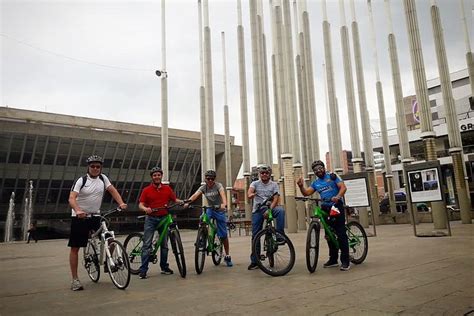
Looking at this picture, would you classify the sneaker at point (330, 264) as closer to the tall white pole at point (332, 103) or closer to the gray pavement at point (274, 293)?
the gray pavement at point (274, 293)

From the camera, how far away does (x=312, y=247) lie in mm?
6160

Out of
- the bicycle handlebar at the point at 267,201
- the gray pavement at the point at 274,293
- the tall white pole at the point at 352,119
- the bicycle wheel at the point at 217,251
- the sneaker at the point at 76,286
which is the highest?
the tall white pole at the point at 352,119

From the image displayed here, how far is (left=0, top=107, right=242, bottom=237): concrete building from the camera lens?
33.8m

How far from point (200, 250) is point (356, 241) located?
2.97m

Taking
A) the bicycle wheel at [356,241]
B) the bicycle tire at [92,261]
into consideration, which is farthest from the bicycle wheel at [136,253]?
the bicycle wheel at [356,241]

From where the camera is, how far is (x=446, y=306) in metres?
3.64

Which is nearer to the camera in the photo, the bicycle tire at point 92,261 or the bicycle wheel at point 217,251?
the bicycle tire at point 92,261

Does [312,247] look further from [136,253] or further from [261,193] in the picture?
[136,253]

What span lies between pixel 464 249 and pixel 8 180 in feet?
123

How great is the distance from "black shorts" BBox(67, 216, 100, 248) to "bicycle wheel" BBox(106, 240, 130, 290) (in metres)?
0.48

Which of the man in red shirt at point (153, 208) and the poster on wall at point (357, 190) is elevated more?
the poster on wall at point (357, 190)

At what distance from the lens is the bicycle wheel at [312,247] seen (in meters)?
6.00

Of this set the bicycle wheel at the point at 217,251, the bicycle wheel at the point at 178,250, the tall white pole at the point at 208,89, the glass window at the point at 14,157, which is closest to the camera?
the bicycle wheel at the point at 178,250

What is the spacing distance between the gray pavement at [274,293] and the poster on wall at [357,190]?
7.08 meters
